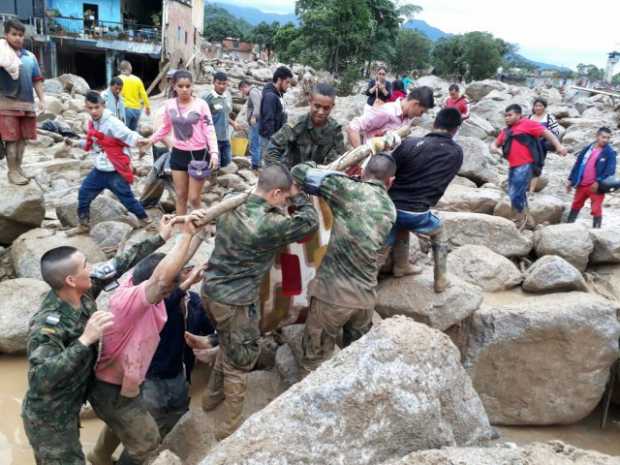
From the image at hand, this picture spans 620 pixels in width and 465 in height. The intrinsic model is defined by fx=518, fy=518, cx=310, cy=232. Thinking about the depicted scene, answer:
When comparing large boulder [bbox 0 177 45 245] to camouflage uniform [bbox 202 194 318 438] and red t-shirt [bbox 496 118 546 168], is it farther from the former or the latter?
red t-shirt [bbox 496 118 546 168]

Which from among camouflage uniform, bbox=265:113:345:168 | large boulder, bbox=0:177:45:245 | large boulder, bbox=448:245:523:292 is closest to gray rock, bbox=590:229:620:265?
large boulder, bbox=448:245:523:292

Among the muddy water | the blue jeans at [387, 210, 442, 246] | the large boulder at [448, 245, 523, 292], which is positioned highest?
the blue jeans at [387, 210, 442, 246]

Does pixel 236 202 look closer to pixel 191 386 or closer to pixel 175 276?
pixel 175 276

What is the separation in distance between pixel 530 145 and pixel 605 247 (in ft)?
5.10

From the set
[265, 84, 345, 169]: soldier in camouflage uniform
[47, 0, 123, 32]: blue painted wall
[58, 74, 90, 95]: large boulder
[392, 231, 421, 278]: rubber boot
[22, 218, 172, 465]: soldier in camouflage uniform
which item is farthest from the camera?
[47, 0, 123, 32]: blue painted wall

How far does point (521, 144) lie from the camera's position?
659cm

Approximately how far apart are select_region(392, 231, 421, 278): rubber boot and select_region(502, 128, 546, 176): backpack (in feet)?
9.87

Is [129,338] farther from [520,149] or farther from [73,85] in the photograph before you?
[73,85]

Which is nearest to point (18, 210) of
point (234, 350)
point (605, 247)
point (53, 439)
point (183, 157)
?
point (183, 157)

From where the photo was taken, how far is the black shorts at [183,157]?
5.54 m

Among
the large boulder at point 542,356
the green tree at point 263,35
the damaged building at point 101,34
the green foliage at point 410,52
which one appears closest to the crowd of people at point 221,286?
the large boulder at point 542,356

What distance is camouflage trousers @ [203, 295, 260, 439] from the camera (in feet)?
11.0

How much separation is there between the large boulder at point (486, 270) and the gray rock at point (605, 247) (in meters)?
1.26

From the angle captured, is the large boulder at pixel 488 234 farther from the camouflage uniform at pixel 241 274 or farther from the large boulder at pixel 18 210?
the large boulder at pixel 18 210
